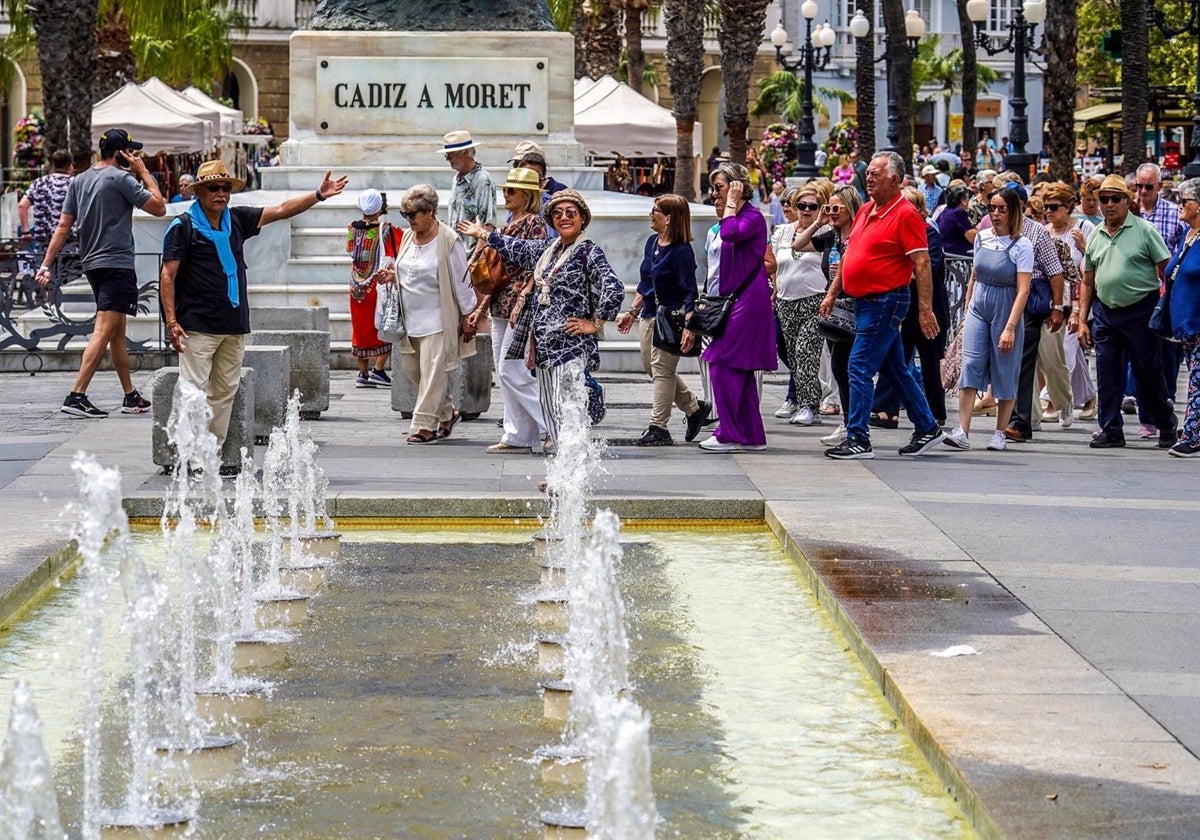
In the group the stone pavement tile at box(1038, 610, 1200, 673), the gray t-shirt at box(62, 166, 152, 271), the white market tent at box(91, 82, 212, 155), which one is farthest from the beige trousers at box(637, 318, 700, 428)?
the white market tent at box(91, 82, 212, 155)

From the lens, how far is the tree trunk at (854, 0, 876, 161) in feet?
123

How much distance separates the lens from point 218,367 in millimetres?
11289

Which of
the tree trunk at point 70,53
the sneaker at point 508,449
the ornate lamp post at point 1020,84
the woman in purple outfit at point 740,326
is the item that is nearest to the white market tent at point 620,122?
the ornate lamp post at point 1020,84

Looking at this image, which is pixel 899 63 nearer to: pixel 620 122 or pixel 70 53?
pixel 620 122

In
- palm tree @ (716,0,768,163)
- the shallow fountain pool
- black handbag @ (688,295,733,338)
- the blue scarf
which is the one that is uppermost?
palm tree @ (716,0,768,163)

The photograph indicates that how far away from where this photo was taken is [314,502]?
1009 centimetres

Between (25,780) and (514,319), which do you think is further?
(514,319)

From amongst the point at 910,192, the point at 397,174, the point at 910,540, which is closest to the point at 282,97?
the point at 397,174

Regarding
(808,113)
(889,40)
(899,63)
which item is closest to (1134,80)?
(899,63)

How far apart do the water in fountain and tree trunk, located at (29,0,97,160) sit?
81.9ft

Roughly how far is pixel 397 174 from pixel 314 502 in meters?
11.2

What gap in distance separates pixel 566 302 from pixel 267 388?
2088 millimetres

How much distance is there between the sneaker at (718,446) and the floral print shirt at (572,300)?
A: 1.20 meters

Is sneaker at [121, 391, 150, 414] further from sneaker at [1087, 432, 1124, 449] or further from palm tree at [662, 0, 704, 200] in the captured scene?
palm tree at [662, 0, 704, 200]
